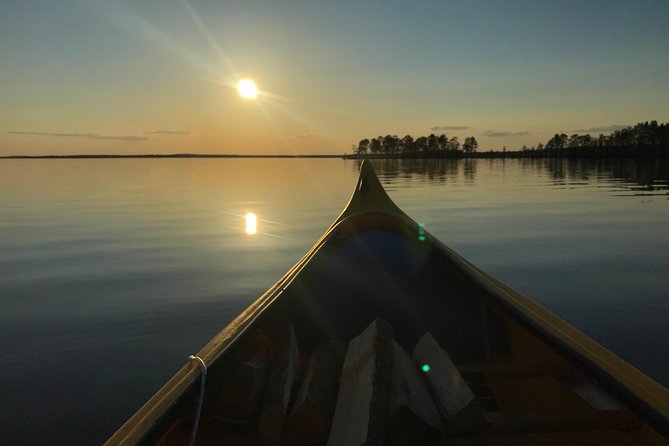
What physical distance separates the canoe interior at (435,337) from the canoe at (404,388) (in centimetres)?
1

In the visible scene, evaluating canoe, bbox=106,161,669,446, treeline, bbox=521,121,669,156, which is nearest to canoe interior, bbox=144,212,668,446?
canoe, bbox=106,161,669,446

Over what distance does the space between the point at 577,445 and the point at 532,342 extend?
1155mm

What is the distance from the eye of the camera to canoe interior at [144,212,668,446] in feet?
7.99

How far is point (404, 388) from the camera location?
2383 mm

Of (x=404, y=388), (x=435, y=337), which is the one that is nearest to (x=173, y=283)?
(x=435, y=337)

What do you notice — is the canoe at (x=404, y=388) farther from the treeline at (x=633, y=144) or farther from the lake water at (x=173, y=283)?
the treeline at (x=633, y=144)

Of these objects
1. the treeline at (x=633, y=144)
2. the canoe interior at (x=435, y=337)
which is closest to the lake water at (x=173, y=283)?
the canoe interior at (x=435, y=337)

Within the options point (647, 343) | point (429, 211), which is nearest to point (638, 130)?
point (429, 211)

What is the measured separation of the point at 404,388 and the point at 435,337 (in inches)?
73.8

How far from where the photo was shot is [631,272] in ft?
29.3

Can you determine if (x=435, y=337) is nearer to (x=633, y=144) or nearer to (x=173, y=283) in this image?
(x=173, y=283)

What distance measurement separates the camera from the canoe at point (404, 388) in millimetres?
2193

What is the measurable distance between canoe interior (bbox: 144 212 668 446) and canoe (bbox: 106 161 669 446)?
0.4 inches

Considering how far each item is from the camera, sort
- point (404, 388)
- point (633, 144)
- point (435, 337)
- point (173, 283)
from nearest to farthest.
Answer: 1. point (404, 388)
2. point (435, 337)
3. point (173, 283)
4. point (633, 144)
